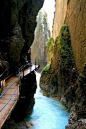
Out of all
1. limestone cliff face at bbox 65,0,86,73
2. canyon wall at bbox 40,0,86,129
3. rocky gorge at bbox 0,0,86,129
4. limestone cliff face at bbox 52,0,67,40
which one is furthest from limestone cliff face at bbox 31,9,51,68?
limestone cliff face at bbox 65,0,86,73

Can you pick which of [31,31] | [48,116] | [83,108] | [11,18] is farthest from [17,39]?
[48,116]

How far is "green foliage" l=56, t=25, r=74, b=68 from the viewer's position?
12.0m

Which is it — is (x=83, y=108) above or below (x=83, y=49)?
below

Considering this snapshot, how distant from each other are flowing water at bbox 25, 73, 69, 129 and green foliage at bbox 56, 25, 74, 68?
5.05m

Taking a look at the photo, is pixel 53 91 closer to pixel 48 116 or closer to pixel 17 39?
pixel 48 116

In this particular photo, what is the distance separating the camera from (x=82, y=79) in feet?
24.9

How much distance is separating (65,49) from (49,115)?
7056mm

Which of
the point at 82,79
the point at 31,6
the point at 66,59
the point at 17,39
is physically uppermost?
the point at 31,6

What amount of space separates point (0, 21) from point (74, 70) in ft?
24.9

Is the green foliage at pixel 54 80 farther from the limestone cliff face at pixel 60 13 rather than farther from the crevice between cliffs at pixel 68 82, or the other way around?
the limestone cliff face at pixel 60 13

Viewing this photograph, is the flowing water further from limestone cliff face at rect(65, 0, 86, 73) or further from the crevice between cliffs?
limestone cliff face at rect(65, 0, 86, 73)

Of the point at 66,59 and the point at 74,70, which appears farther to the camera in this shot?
the point at 66,59

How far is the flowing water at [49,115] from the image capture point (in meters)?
10.4

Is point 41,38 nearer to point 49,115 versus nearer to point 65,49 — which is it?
point 65,49
